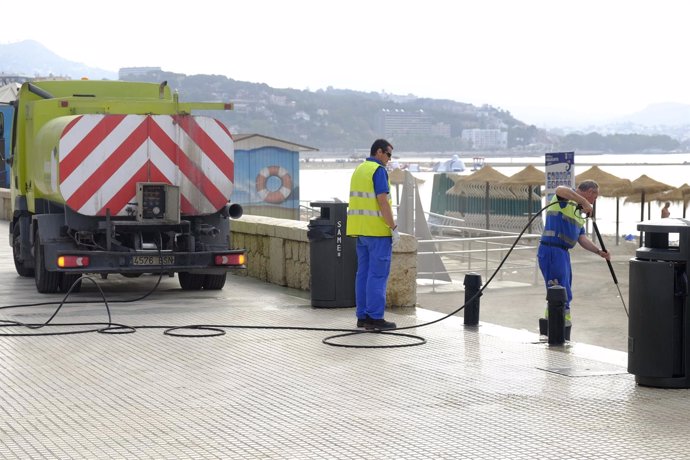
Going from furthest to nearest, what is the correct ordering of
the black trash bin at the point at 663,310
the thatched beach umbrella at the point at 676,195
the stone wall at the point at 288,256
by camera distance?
1. the thatched beach umbrella at the point at 676,195
2. the stone wall at the point at 288,256
3. the black trash bin at the point at 663,310

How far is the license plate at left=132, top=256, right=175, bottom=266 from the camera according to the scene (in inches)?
516

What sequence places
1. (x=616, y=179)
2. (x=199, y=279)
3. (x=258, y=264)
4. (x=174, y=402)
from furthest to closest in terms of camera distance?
(x=616, y=179), (x=258, y=264), (x=199, y=279), (x=174, y=402)

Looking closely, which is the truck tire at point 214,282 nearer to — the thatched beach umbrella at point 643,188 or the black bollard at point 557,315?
the black bollard at point 557,315

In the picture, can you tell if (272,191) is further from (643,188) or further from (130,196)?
(643,188)

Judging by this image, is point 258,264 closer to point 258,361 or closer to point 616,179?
point 258,361

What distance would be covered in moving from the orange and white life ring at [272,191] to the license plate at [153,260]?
676 inches

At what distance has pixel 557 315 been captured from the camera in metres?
10.2

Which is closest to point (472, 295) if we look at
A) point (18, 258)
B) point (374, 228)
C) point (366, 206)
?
point (374, 228)

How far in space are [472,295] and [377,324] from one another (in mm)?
967

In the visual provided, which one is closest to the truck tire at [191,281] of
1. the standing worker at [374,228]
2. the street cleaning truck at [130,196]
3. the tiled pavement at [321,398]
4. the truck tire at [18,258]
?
the street cleaning truck at [130,196]

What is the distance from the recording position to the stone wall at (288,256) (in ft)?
41.3

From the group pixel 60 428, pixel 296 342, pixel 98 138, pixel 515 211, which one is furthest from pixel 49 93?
pixel 515 211

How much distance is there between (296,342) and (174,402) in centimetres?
265

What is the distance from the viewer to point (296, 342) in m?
10.4
